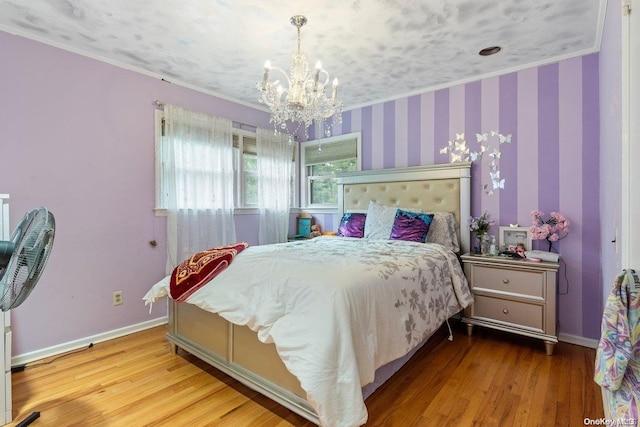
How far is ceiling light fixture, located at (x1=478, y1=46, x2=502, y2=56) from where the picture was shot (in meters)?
2.52

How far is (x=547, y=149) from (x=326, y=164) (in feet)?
8.30

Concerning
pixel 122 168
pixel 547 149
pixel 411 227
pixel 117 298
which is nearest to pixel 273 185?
pixel 122 168

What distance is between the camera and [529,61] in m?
2.74

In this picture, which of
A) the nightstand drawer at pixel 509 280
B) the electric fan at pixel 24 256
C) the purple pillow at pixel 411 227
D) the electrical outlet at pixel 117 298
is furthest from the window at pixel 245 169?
the nightstand drawer at pixel 509 280

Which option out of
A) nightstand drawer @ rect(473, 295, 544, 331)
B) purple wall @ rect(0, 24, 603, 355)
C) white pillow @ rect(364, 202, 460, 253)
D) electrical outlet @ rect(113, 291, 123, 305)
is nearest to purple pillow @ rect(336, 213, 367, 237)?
white pillow @ rect(364, 202, 460, 253)

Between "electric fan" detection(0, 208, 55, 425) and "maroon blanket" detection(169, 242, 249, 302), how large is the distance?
746 millimetres

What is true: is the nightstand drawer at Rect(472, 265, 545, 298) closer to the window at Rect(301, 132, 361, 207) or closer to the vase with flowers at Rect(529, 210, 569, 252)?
the vase with flowers at Rect(529, 210, 569, 252)

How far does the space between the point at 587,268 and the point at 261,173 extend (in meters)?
3.42

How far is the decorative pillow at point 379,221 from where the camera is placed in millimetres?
3119

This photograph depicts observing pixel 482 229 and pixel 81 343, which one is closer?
pixel 81 343

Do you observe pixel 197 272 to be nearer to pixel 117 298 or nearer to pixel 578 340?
pixel 117 298

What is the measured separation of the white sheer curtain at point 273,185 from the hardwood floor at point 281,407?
6.14 ft

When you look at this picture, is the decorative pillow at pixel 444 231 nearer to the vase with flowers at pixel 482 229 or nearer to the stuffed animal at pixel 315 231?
the vase with flowers at pixel 482 229

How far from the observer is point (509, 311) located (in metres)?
2.54
